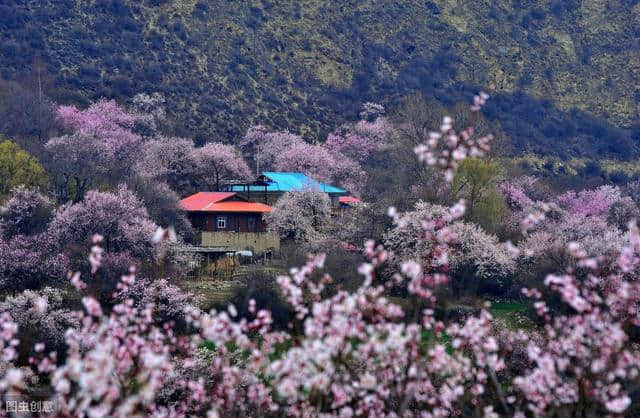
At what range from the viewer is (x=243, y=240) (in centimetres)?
5034

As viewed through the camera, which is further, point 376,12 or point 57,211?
point 376,12

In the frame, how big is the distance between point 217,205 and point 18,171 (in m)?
12.6

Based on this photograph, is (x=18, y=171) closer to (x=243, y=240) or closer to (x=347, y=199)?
(x=243, y=240)

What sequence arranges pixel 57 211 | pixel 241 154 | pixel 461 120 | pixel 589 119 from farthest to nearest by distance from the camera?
1. pixel 589 119
2. pixel 241 154
3. pixel 461 120
4. pixel 57 211

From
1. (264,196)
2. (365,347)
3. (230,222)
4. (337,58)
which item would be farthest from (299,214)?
(337,58)

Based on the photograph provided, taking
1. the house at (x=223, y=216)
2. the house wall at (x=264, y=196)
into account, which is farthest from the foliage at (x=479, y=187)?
the house wall at (x=264, y=196)

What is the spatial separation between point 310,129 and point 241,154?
43.3 feet

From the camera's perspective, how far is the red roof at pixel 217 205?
53.6 meters

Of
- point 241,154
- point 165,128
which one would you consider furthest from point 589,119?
point 165,128

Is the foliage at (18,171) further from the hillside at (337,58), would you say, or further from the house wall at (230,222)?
the hillside at (337,58)

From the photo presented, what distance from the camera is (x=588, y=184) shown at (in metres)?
75.0

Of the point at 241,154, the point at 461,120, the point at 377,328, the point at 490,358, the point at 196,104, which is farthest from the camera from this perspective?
the point at 196,104

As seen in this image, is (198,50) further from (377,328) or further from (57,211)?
(377,328)

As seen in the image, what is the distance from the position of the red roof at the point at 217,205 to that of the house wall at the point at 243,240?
8.03 feet
